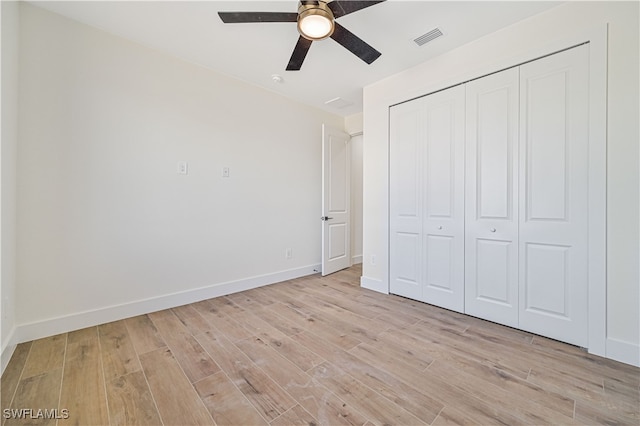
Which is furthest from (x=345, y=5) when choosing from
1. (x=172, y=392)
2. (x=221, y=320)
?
(x=221, y=320)

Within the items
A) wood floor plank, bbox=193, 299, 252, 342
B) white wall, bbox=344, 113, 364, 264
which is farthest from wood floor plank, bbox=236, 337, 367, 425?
white wall, bbox=344, 113, 364, 264

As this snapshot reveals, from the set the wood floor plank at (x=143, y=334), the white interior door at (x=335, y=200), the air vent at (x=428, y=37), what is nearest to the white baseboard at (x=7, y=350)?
the wood floor plank at (x=143, y=334)

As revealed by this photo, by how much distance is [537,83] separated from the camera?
2.05m

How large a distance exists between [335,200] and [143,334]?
9.41 ft

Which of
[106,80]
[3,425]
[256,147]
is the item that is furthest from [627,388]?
[106,80]

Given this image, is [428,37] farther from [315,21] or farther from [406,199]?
[406,199]

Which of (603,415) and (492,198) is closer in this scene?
(603,415)

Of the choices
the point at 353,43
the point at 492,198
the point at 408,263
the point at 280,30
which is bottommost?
the point at 408,263

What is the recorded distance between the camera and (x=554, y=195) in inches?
78.1

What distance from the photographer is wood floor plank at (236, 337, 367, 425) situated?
4.12 feet

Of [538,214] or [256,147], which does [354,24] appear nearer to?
[256,147]

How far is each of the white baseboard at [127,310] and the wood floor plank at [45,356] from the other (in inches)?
3.1

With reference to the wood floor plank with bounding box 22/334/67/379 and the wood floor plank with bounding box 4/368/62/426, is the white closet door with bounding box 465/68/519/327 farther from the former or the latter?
the wood floor plank with bounding box 22/334/67/379

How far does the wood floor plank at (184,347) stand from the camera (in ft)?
5.30
